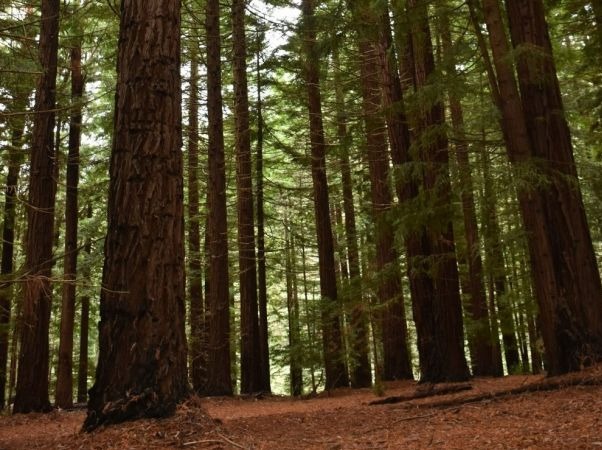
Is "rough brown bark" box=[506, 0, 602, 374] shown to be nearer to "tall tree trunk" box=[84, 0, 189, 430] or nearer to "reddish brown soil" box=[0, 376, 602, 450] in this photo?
"reddish brown soil" box=[0, 376, 602, 450]

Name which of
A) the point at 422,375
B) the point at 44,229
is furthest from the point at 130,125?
the point at 422,375

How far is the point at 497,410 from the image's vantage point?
560 centimetres

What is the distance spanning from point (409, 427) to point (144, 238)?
3216mm

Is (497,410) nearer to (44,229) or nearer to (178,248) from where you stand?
(178,248)

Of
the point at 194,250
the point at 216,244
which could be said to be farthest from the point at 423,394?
the point at 194,250

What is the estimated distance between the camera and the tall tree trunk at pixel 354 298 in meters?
11.1

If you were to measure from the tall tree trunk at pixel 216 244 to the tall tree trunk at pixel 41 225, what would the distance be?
371 cm

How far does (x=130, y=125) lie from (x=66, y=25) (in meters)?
9.08

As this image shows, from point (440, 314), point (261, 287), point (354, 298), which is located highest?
point (261, 287)

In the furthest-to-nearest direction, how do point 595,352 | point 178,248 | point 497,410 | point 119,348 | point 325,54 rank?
point 325,54 → point 595,352 → point 497,410 → point 178,248 → point 119,348

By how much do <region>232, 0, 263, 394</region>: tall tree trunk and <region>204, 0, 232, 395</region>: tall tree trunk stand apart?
1.10 metres

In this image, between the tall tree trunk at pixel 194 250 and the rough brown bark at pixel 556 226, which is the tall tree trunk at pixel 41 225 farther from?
the rough brown bark at pixel 556 226

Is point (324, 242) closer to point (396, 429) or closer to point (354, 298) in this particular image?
point (354, 298)

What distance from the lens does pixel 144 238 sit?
4.75 m
